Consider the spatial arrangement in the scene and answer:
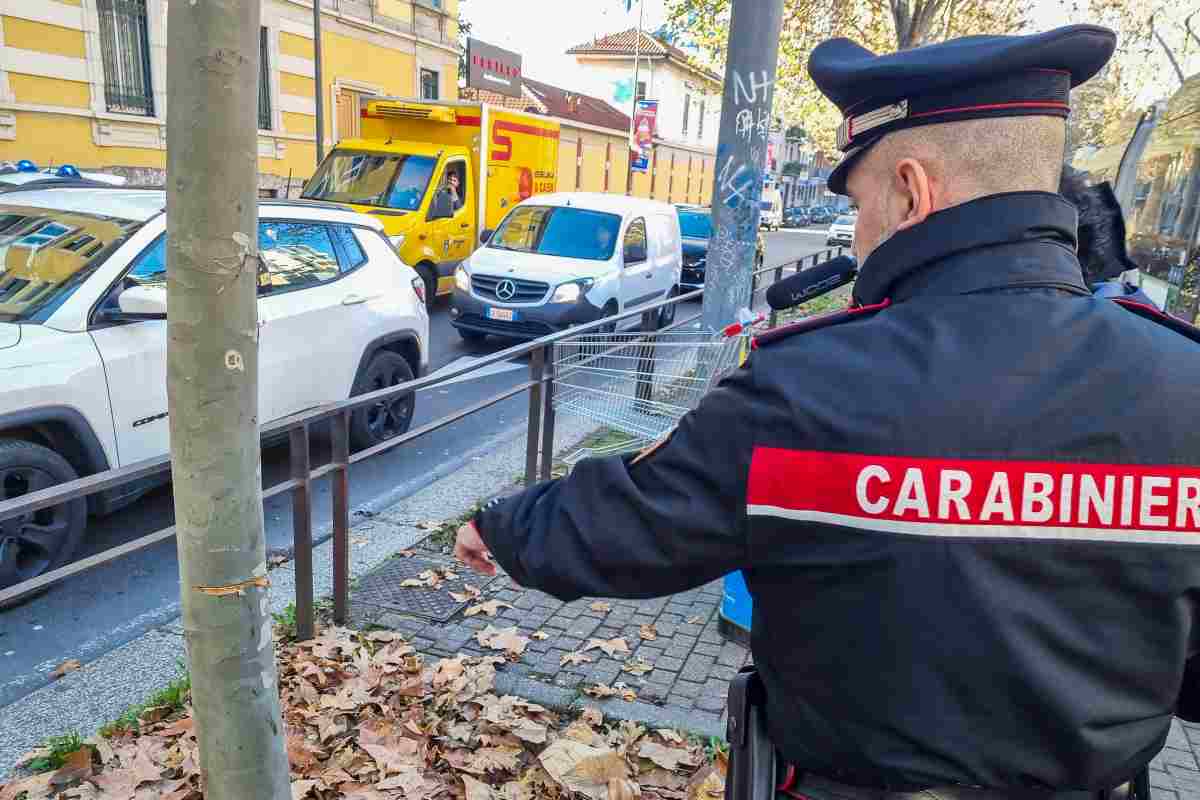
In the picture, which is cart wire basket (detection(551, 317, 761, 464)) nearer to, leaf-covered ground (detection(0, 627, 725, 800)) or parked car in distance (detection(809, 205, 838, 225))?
leaf-covered ground (detection(0, 627, 725, 800))

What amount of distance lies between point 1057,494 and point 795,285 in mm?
949

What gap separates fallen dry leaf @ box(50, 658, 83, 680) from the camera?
3.60 m

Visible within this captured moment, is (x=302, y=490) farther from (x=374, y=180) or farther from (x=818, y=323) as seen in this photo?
(x=374, y=180)

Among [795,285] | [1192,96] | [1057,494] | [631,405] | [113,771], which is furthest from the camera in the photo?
[1192,96]

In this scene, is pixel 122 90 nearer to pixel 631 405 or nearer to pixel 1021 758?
pixel 631 405

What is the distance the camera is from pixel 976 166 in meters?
1.34

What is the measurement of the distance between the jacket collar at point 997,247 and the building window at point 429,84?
2681cm

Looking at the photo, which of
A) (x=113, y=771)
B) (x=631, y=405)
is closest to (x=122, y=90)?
(x=631, y=405)

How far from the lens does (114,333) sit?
463cm

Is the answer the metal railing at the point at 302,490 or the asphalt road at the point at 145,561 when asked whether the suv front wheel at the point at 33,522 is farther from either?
the metal railing at the point at 302,490

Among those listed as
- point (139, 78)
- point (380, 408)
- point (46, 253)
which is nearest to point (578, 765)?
point (46, 253)

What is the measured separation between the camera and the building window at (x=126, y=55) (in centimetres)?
1678

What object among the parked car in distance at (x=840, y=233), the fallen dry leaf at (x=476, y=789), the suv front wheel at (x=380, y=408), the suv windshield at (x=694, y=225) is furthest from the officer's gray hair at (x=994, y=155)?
the parked car in distance at (x=840, y=233)

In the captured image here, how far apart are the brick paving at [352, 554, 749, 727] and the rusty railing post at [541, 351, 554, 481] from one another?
1292mm
